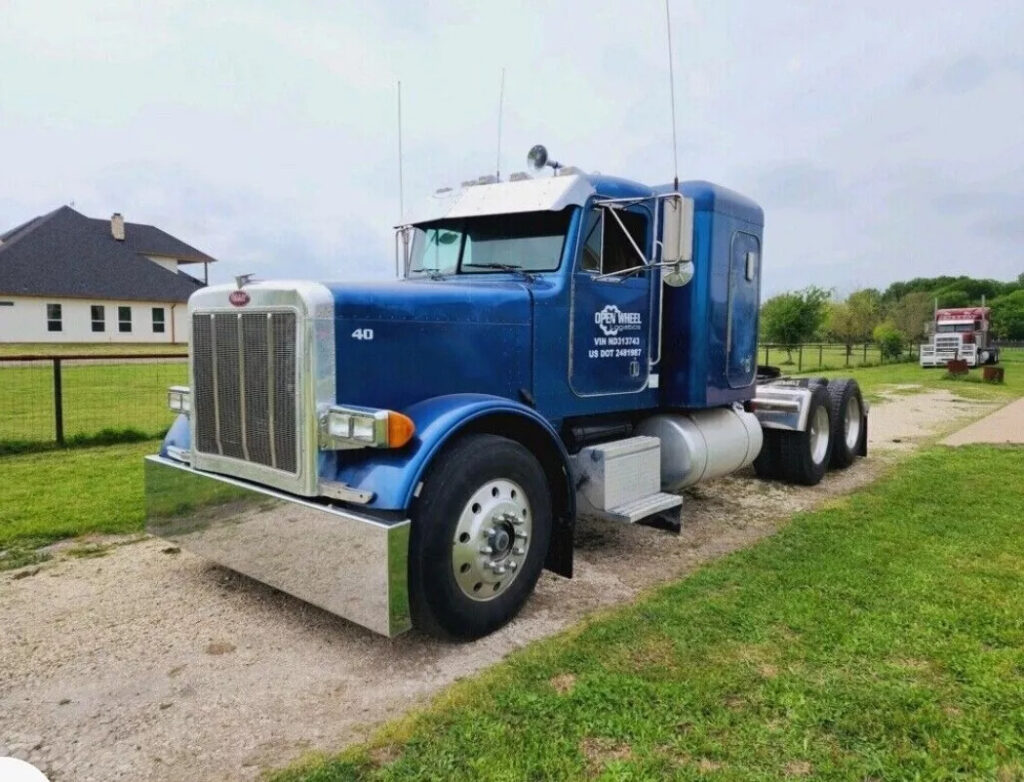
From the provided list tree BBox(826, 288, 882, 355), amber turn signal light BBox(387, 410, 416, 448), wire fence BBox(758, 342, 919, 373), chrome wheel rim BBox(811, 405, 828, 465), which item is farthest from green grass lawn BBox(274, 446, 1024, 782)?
tree BBox(826, 288, 882, 355)

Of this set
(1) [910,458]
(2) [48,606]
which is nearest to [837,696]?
(2) [48,606]

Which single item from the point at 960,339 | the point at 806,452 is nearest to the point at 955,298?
the point at 960,339

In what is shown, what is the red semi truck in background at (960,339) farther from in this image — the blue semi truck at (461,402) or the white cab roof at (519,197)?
the white cab roof at (519,197)

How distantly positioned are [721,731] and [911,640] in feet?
4.74

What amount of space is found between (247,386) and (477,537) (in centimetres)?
146

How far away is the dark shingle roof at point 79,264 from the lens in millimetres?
31016

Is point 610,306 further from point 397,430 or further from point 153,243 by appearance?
point 153,243

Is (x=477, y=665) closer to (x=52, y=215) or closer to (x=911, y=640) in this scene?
(x=911, y=640)

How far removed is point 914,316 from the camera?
46.8 meters

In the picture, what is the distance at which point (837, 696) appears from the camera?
3059mm

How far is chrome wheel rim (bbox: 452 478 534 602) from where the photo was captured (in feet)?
11.8

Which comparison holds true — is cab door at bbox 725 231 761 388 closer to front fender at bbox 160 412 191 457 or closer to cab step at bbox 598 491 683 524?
cab step at bbox 598 491 683 524

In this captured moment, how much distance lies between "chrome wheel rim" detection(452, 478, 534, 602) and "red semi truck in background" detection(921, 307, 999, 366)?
3558 centimetres

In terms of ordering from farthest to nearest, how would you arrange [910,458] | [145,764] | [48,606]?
[910,458] < [48,606] < [145,764]
